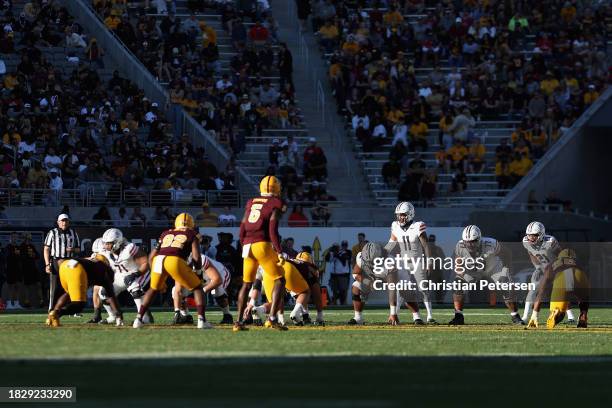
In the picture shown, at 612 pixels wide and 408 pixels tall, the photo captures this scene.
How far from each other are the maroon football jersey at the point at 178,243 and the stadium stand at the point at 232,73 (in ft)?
56.8

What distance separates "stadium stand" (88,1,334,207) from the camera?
4003 centimetres

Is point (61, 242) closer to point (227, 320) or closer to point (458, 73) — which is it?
point (227, 320)

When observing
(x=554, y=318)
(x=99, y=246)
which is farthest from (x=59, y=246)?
(x=554, y=318)

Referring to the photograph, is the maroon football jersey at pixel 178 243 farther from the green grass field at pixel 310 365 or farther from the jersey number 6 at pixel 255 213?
the green grass field at pixel 310 365

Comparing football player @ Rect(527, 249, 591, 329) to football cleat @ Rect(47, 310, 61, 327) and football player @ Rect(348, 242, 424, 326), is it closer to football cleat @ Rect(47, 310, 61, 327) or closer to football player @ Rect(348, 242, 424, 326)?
football player @ Rect(348, 242, 424, 326)

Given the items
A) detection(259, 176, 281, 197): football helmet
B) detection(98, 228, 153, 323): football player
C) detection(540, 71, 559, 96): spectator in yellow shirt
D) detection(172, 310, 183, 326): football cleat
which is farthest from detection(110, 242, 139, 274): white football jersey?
detection(540, 71, 559, 96): spectator in yellow shirt

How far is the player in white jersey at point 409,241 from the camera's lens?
24.1m

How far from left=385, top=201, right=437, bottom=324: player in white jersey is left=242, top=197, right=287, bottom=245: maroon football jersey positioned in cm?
442

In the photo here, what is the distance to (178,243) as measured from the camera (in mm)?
20469

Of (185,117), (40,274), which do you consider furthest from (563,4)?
(40,274)

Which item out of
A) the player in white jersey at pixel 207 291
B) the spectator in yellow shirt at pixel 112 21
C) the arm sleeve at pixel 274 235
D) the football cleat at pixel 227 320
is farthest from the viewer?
the spectator in yellow shirt at pixel 112 21

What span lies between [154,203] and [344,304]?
540cm

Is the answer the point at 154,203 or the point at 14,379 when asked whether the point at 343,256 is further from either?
the point at 14,379

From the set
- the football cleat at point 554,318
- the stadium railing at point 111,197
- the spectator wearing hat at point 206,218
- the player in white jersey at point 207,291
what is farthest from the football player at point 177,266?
the stadium railing at point 111,197
